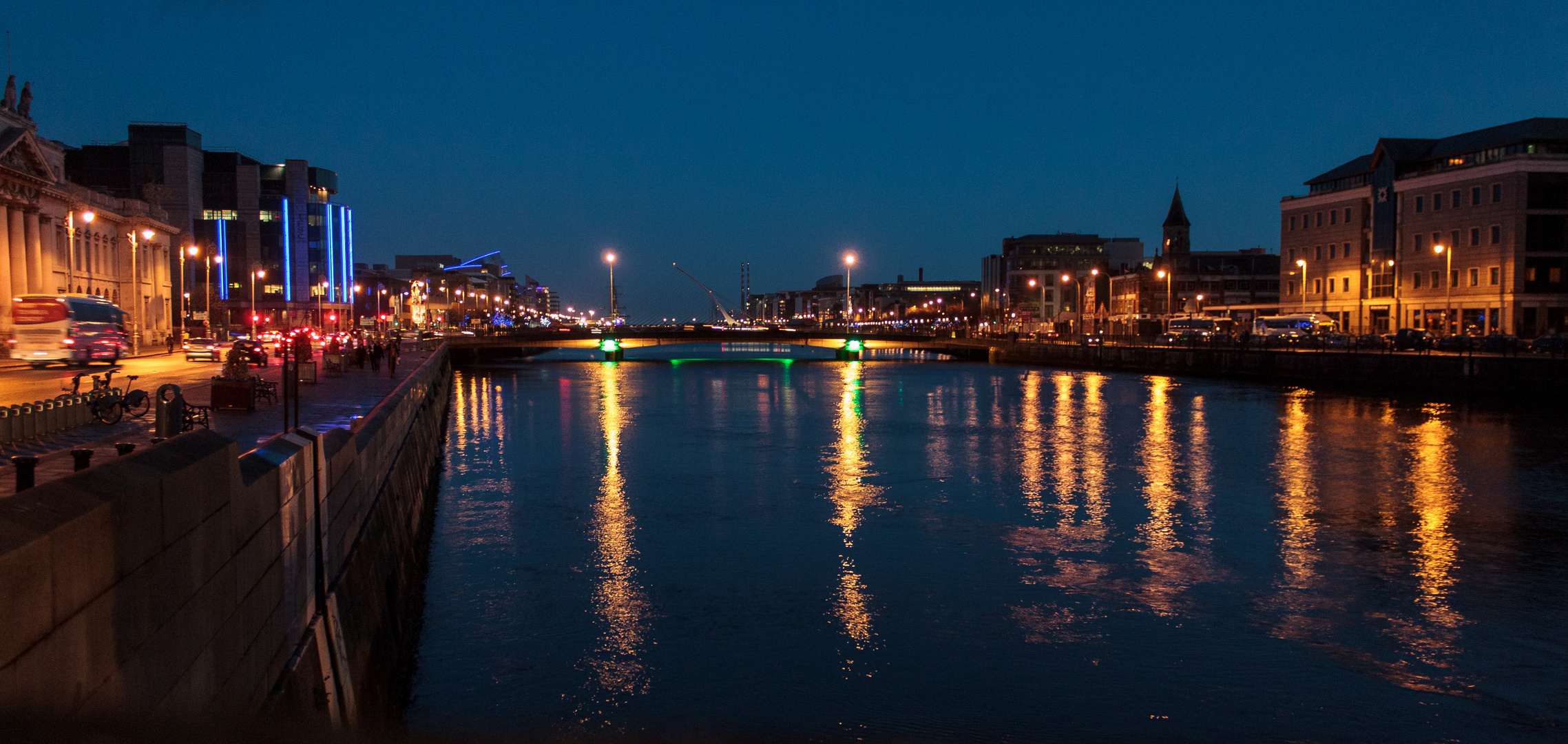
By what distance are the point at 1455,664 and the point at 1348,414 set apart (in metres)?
41.9

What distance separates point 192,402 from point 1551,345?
211ft

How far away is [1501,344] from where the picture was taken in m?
66.1

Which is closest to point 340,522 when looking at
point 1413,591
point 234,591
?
point 234,591

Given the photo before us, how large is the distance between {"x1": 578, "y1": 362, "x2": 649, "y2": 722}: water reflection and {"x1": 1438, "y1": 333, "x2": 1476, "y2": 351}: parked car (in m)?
60.5

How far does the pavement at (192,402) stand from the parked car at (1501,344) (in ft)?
195

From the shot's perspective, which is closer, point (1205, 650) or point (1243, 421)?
point (1205, 650)

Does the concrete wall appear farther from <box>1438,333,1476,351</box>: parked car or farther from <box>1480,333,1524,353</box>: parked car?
<box>1438,333,1476,351</box>: parked car

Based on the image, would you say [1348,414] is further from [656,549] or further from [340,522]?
[340,522]

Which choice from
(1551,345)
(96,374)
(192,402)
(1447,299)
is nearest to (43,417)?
(96,374)

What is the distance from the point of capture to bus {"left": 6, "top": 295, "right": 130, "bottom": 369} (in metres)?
41.9

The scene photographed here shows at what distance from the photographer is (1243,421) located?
50656mm

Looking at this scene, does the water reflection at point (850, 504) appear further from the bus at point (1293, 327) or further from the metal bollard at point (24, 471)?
→ the bus at point (1293, 327)

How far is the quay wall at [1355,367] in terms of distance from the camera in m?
55.6

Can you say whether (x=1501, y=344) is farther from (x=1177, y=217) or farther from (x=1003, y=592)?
(x=1177, y=217)
